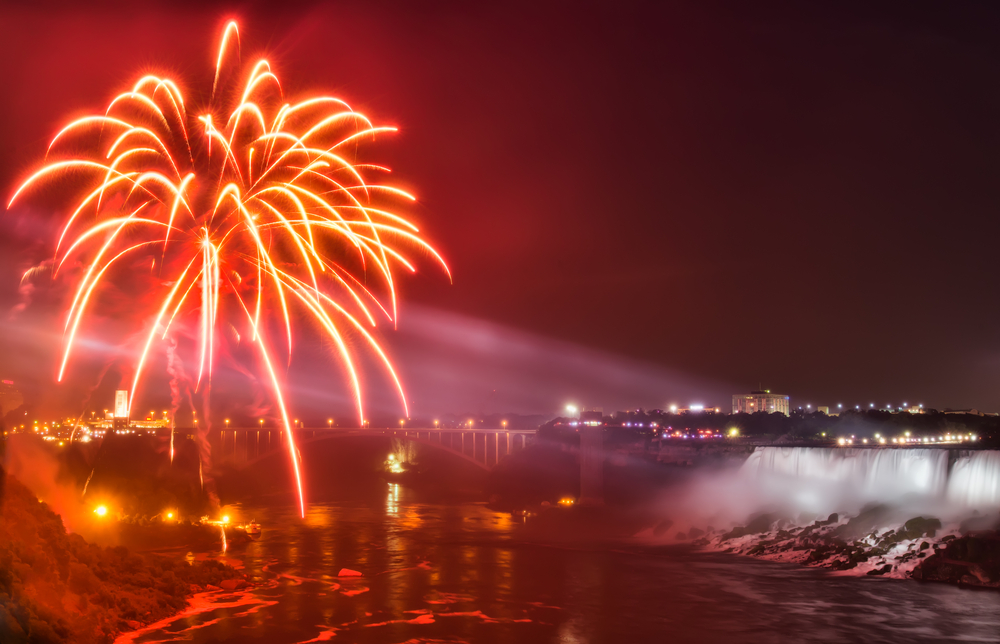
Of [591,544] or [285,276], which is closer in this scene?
[285,276]

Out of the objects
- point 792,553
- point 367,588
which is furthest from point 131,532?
point 792,553

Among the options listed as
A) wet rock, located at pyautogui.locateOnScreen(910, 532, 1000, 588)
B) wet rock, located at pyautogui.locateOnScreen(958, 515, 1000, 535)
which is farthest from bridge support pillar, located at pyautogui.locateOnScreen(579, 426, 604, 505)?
wet rock, located at pyautogui.locateOnScreen(910, 532, 1000, 588)

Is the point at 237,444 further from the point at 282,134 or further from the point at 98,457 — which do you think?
the point at 282,134

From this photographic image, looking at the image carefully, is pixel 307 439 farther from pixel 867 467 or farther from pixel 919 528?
pixel 919 528

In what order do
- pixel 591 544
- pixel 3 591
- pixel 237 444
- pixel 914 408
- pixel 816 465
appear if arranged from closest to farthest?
pixel 3 591, pixel 591 544, pixel 816 465, pixel 237 444, pixel 914 408

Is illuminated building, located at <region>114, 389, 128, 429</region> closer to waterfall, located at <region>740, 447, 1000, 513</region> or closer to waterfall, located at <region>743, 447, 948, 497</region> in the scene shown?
waterfall, located at <region>740, 447, 1000, 513</region>

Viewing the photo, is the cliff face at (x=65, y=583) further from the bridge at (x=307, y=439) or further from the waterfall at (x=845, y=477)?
the bridge at (x=307, y=439)

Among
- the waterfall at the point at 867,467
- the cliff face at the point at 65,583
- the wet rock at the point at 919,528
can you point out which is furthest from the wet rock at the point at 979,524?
the cliff face at the point at 65,583
